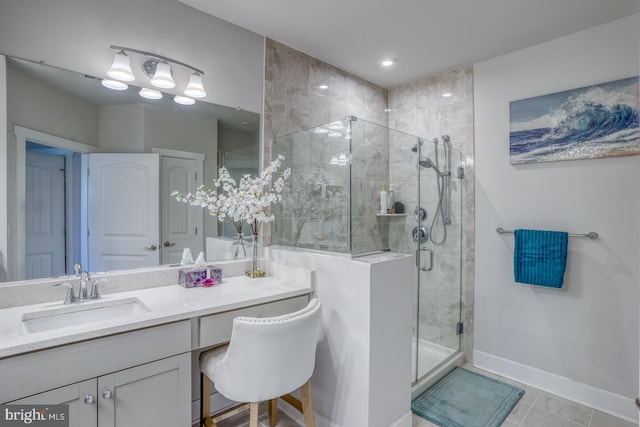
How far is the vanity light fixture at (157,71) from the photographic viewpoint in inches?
70.4

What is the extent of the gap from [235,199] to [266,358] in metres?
1.01

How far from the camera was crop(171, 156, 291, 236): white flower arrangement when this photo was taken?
2.04m

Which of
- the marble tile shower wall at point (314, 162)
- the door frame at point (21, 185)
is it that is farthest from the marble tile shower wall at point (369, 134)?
the door frame at point (21, 185)

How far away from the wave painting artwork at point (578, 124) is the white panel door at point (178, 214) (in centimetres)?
239

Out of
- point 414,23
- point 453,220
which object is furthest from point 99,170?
point 453,220

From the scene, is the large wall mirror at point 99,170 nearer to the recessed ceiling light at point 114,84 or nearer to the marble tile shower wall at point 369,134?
the recessed ceiling light at point 114,84

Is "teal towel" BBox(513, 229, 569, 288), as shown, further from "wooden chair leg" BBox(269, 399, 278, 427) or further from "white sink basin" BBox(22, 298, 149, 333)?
"white sink basin" BBox(22, 298, 149, 333)

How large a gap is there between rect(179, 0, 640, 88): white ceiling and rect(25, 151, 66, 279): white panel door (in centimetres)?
128

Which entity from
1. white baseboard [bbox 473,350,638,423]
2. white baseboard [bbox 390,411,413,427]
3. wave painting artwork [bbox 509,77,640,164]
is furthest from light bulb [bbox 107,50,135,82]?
white baseboard [bbox 473,350,638,423]

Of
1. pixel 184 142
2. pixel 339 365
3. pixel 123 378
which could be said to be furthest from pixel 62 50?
pixel 339 365

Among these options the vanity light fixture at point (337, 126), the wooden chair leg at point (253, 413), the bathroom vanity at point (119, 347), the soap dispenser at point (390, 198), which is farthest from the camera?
the soap dispenser at point (390, 198)

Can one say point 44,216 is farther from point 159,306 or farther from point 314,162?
point 314,162

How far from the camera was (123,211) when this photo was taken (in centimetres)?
182

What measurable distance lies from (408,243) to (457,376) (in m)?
1.11
